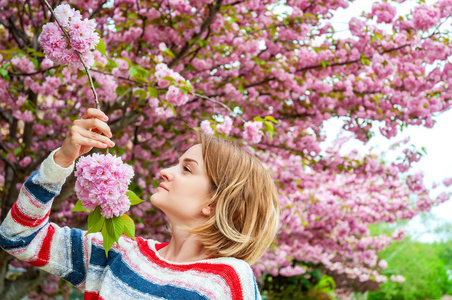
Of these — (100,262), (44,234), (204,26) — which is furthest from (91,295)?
(204,26)

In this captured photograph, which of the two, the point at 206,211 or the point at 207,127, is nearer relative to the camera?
the point at 206,211

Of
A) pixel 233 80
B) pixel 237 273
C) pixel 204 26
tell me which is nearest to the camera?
pixel 237 273

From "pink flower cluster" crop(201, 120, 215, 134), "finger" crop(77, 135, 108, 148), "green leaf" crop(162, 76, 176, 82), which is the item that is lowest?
"finger" crop(77, 135, 108, 148)

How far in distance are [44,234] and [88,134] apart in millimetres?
464

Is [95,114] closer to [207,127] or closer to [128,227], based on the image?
[128,227]

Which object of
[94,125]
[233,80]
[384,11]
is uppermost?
[384,11]

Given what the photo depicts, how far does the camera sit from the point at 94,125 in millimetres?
1427

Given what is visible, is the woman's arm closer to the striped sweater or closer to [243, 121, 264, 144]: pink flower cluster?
the striped sweater

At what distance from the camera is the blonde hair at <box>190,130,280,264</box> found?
162cm

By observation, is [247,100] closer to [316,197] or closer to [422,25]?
[422,25]

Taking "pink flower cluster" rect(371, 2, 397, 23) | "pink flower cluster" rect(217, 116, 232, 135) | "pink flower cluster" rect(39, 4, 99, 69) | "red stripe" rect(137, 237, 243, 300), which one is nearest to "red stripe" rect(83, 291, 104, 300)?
"red stripe" rect(137, 237, 243, 300)

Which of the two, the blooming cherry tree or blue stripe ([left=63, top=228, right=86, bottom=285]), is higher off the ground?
the blooming cherry tree

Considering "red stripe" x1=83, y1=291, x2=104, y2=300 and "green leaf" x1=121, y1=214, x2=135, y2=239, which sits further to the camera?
"red stripe" x1=83, y1=291, x2=104, y2=300

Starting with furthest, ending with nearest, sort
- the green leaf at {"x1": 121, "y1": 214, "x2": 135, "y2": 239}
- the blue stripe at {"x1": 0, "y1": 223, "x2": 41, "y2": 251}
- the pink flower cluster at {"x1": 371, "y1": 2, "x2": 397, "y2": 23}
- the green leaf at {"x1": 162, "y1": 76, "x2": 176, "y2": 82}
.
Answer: the pink flower cluster at {"x1": 371, "y1": 2, "x2": 397, "y2": 23} → the green leaf at {"x1": 162, "y1": 76, "x2": 176, "y2": 82} → the blue stripe at {"x1": 0, "y1": 223, "x2": 41, "y2": 251} → the green leaf at {"x1": 121, "y1": 214, "x2": 135, "y2": 239}
